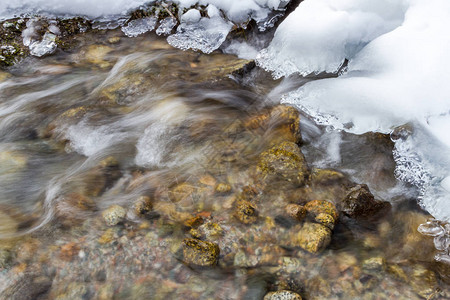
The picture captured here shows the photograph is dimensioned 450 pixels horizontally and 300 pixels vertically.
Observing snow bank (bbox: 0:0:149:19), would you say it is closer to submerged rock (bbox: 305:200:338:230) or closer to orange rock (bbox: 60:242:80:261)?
orange rock (bbox: 60:242:80:261)

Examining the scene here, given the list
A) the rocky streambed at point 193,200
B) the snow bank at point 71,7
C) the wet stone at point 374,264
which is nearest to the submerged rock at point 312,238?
the rocky streambed at point 193,200

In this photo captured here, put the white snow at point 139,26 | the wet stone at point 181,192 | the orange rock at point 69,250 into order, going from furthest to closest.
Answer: the white snow at point 139,26
the wet stone at point 181,192
the orange rock at point 69,250

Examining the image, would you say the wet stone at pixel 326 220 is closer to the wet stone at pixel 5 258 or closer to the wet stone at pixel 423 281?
the wet stone at pixel 423 281

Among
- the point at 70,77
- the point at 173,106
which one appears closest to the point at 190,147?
the point at 173,106

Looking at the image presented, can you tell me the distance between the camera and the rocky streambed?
9.45 ft

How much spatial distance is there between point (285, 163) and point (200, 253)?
1.28 meters

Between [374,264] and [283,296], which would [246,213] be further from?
[374,264]

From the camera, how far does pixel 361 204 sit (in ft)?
10.9

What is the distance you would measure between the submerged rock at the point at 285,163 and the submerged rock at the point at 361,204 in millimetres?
475

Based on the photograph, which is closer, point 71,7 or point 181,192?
point 181,192

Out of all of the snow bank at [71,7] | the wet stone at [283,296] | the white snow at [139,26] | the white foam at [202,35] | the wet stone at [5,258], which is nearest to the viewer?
the wet stone at [283,296]

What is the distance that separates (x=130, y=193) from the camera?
3.60 m

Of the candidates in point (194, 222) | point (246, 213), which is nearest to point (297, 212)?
point (246, 213)

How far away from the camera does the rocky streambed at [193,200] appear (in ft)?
9.45
